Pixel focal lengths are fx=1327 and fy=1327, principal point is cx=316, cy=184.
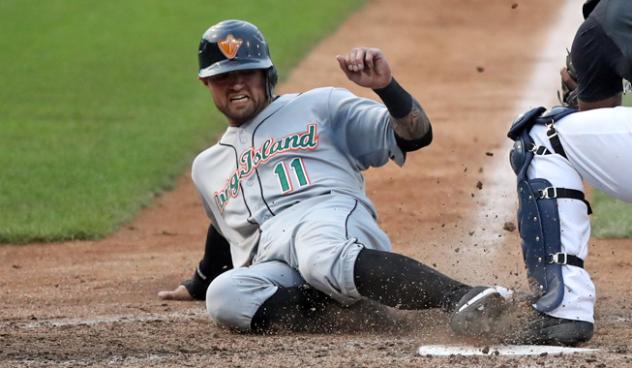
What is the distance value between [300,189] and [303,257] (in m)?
0.45

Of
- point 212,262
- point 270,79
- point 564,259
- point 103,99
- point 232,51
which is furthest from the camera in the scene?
point 103,99

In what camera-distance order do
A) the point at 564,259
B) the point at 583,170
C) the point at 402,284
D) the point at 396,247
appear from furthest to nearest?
the point at 396,247
the point at 402,284
the point at 583,170
the point at 564,259

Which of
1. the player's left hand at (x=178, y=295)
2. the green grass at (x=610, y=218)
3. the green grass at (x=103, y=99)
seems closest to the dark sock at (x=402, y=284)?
the player's left hand at (x=178, y=295)

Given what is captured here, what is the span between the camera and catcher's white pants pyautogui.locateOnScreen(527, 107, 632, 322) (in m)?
4.36

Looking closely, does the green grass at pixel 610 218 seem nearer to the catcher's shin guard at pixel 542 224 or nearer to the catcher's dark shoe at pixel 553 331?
the catcher's shin guard at pixel 542 224

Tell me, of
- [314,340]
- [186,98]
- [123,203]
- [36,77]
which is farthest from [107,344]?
[36,77]

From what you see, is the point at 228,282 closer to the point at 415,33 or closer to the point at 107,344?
the point at 107,344

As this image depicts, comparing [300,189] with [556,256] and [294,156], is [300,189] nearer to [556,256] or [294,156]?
[294,156]

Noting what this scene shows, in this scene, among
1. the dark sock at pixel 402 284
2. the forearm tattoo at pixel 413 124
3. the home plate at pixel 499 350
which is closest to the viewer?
the home plate at pixel 499 350

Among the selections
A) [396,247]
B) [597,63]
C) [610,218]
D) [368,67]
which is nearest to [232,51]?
[368,67]

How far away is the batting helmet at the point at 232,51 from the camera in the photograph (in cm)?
541

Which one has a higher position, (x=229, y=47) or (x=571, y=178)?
(x=229, y=47)

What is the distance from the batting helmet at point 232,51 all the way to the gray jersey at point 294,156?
0.72 feet

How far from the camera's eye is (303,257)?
4898 millimetres
